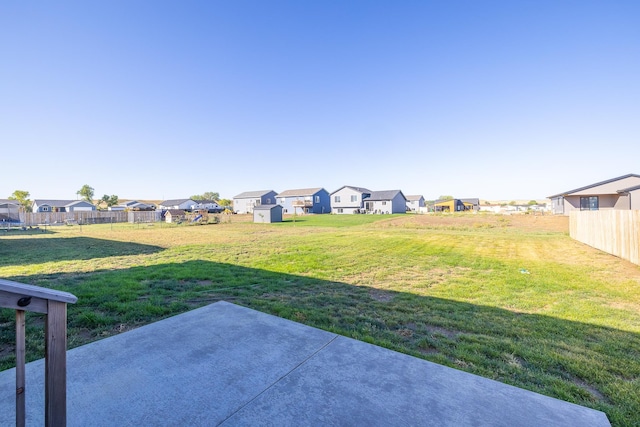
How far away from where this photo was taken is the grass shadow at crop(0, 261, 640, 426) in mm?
2445

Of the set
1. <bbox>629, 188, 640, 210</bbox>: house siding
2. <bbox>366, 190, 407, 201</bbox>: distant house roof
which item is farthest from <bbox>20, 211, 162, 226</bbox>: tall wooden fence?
<bbox>629, 188, 640, 210</bbox>: house siding

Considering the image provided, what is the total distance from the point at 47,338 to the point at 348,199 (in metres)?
46.8

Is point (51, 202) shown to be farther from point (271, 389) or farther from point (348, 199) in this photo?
point (271, 389)

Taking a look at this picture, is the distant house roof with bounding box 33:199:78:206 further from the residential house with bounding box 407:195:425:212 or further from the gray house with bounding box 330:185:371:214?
the residential house with bounding box 407:195:425:212

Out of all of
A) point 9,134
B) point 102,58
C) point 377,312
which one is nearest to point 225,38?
point 102,58

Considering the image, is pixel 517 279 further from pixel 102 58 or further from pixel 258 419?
pixel 102 58

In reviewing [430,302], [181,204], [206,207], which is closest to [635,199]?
[430,302]

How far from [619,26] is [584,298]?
1201 cm

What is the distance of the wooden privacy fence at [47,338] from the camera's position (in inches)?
39.8

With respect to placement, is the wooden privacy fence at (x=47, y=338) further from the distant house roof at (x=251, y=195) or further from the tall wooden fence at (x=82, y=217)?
the distant house roof at (x=251, y=195)

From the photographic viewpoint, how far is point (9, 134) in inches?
567

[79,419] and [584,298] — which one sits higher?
[79,419]

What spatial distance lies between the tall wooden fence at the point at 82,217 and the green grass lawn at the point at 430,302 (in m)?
29.3

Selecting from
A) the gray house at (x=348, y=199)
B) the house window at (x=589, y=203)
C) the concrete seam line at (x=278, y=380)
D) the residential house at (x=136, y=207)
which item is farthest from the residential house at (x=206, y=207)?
the house window at (x=589, y=203)
